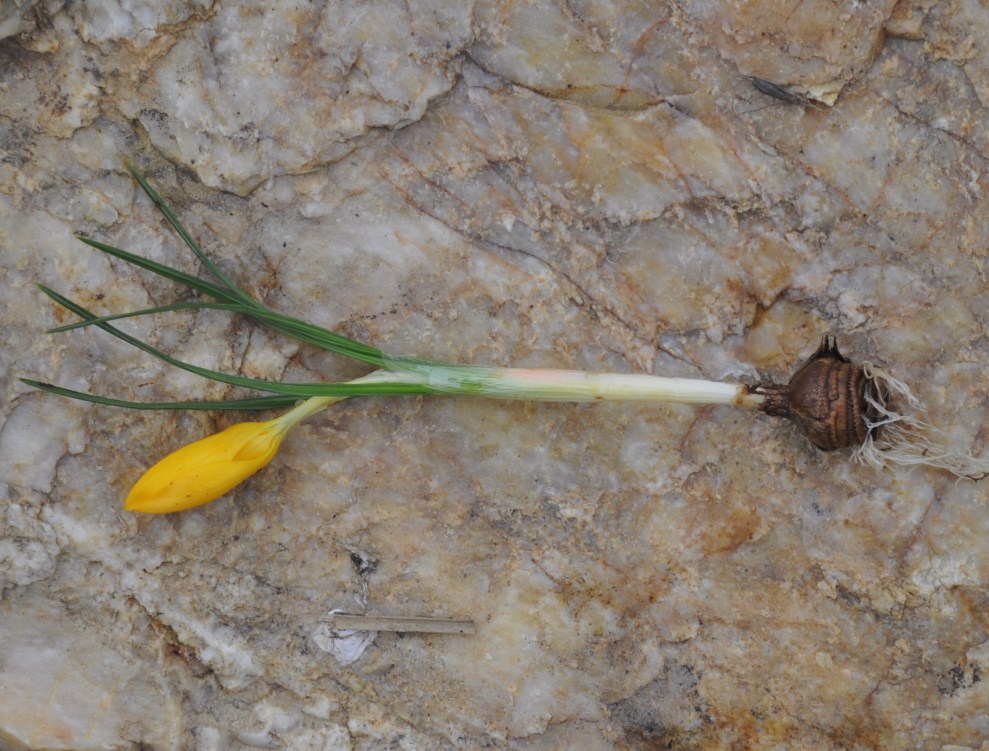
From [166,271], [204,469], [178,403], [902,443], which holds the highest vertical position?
[166,271]

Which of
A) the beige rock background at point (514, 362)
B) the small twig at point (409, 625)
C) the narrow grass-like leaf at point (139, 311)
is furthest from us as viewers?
the small twig at point (409, 625)

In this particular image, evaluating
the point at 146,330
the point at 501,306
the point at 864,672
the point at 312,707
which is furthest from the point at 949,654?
the point at 146,330

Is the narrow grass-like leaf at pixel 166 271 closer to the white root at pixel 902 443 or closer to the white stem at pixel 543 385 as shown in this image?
the white stem at pixel 543 385

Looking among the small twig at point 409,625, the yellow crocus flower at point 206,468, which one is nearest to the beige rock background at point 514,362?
the small twig at point 409,625

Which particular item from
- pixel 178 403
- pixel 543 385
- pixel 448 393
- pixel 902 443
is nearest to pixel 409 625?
pixel 448 393

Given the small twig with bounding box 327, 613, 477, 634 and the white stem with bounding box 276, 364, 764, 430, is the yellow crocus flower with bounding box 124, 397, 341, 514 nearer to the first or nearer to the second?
the white stem with bounding box 276, 364, 764, 430

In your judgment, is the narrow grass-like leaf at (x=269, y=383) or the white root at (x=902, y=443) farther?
the white root at (x=902, y=443)

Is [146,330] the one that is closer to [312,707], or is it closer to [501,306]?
[501,306]

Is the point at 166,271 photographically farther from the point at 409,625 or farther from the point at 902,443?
the point at 902,443
